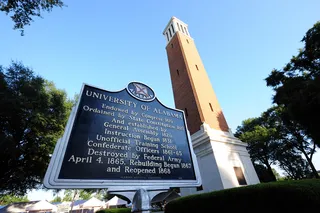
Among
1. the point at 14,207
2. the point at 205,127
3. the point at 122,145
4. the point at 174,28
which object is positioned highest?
the point at 174,28

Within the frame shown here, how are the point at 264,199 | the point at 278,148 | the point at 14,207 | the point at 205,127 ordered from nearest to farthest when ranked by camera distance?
1. the point at 264,199
2. the point at 205,127
3. the point at 14,207
4. the point at 278,148

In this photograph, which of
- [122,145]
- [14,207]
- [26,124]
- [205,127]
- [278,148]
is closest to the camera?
[122,145]

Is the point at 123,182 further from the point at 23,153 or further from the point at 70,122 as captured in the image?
the point at 23,153

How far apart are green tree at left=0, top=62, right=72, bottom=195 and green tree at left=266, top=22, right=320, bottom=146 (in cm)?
2005

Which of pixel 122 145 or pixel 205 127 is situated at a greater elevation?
pixel 205 127

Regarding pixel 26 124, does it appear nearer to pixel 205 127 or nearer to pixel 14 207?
pixel 14 207

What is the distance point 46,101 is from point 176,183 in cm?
1597

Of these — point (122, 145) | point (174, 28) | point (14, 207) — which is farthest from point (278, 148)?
point (14, 207)

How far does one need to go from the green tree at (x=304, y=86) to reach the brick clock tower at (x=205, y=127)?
5034 millimetres

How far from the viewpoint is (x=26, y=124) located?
13500 mm

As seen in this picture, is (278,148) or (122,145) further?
(278,148)

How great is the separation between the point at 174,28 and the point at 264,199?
2150 centimetres

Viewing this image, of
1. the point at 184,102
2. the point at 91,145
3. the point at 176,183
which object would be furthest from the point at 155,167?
the point at 184,102

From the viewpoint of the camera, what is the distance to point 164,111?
4.69m
